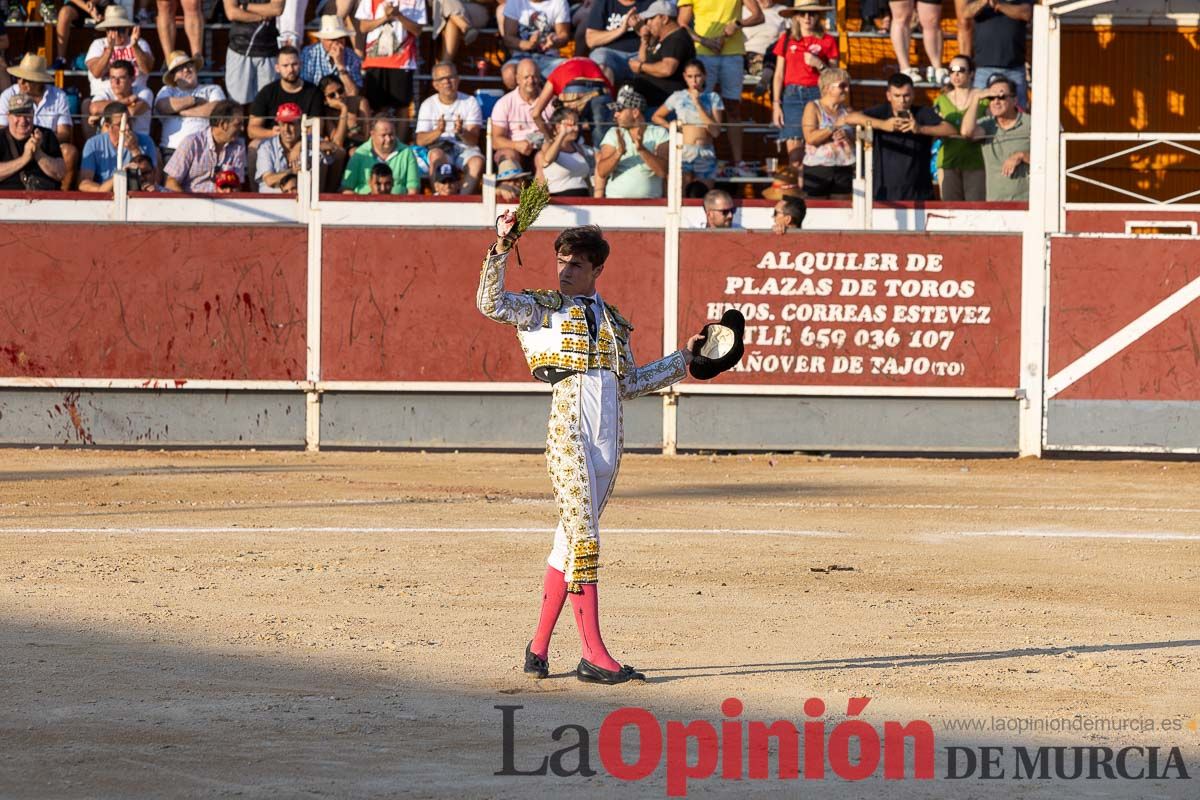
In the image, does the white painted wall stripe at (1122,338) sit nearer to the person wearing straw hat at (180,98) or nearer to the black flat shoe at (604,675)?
the person wearing straw hat at (180,98)

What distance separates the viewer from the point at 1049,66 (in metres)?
17.0

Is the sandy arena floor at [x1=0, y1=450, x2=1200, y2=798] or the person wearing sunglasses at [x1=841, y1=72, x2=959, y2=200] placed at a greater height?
the person wearing sunglasses at [x1=841, y1=72, x2=959, y2=200]

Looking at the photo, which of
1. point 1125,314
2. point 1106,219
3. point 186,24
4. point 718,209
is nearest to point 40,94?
point 186,24

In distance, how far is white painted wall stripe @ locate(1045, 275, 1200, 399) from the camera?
16.6m

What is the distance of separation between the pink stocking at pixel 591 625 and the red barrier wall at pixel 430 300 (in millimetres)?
9595

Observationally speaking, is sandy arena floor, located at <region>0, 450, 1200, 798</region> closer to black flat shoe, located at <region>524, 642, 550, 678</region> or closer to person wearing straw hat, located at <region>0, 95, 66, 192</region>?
black flat shoe, located at <region>524, 642, 550, 678</region>

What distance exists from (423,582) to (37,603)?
6.33ft

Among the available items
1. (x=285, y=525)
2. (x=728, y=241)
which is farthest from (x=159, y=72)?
(x=285, y=525)

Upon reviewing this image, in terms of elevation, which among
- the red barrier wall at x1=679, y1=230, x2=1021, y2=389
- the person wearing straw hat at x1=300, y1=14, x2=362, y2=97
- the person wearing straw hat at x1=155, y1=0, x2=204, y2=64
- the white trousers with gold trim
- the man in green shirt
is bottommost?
the white trousers with gold trim

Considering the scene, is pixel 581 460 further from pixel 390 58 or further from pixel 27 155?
pixel 390 58

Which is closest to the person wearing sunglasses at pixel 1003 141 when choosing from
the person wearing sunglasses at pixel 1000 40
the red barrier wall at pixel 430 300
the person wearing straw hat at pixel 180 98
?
the person wearing sunglasses at pixel 1000 40

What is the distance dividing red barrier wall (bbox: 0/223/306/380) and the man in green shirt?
2.48ft

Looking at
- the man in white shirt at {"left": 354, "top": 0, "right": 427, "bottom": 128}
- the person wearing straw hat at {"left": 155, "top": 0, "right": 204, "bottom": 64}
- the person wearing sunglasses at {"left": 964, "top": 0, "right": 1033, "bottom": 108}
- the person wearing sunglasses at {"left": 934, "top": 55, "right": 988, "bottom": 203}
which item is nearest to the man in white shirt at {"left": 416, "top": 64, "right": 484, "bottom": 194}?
the man in white shirt at {"left": 354, "top": 0, "right": 427, "bottom": 128}

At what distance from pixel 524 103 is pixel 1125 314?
5.91 metres
